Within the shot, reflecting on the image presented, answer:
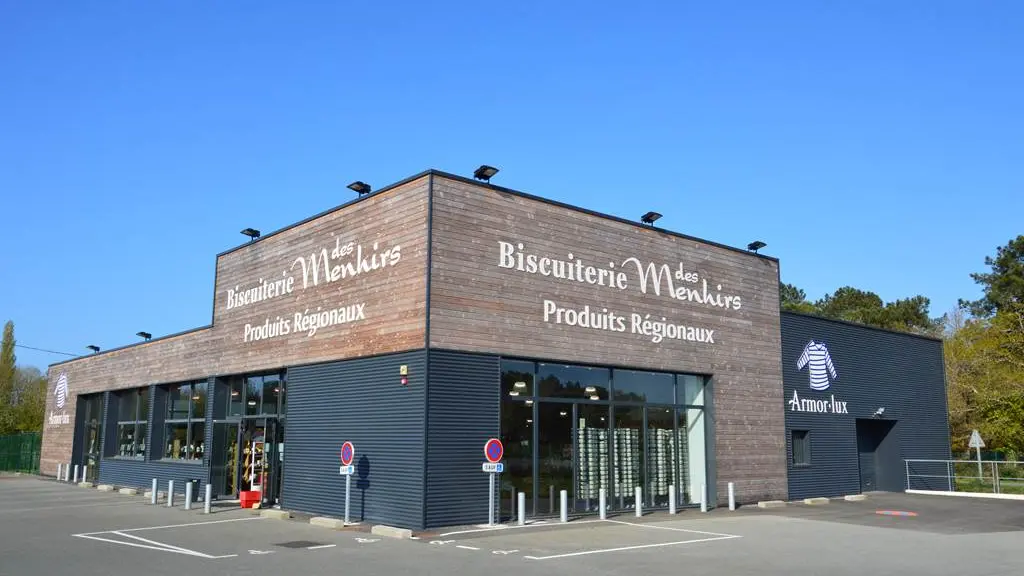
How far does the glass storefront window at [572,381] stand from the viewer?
1870 cm

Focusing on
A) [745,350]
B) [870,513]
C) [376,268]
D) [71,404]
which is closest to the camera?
[376,268]

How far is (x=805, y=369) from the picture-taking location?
2536 centimetres

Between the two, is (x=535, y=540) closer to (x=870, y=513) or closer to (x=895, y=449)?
(x=870, y=513)

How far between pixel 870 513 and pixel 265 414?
627 inches

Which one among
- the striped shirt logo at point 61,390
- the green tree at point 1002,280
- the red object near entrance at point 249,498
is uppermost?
the green tree at point 1002,280

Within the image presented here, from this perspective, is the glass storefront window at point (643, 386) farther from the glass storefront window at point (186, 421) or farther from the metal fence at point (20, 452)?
the metal fence at point (20, 452)

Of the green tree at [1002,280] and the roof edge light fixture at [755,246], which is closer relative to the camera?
the roof edge light fixture at [755,246]

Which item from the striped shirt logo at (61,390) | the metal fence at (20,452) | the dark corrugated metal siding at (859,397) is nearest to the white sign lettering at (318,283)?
the dark corrugated metal siding at (859,397)

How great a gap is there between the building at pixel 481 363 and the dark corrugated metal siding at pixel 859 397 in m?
0.22

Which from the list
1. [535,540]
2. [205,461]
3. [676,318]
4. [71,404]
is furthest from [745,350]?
[71,404]

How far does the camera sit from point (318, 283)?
67.1 ft

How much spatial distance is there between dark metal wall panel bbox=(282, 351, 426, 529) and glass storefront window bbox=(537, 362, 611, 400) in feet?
10.8

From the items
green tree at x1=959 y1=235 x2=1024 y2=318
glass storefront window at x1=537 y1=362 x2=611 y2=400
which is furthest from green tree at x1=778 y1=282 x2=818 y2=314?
glass storefront window at x1=537 y1=362 x2=611 y2=400

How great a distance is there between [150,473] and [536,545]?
18.4 metres
